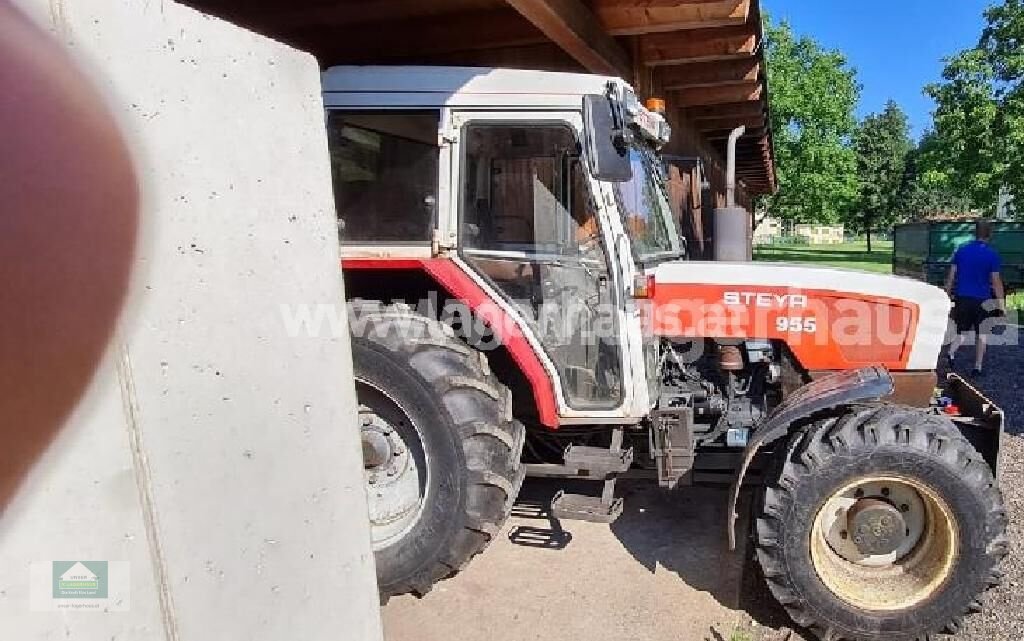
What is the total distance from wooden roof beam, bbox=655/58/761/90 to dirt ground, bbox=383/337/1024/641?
4.32m

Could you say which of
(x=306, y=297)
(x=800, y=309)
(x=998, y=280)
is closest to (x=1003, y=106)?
(x=998, y=280)

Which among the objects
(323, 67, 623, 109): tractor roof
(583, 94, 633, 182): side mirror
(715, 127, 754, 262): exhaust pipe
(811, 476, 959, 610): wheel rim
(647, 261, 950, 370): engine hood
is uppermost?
(323, 67, 623, 109): tractor roof

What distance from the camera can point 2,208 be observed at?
1617 millimetres

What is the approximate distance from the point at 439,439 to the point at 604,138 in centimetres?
154

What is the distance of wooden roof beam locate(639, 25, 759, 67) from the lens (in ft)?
19.0

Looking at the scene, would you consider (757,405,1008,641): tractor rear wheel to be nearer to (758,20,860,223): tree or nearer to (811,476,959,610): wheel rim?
(811,476,959,610): wheel rim

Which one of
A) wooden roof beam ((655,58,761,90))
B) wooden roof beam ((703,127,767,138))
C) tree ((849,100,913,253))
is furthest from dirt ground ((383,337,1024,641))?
tree ((849,100,913,253))

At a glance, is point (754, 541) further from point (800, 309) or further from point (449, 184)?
point (449, 184)

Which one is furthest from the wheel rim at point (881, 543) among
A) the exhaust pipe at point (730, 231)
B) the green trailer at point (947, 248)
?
the green trailer at point (947, 248)

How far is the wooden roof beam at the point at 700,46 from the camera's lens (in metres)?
5.79

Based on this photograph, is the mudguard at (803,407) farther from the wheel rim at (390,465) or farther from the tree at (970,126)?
the tree at (970,126)

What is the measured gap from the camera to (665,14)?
5.01 m

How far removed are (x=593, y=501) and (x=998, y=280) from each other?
6388mm

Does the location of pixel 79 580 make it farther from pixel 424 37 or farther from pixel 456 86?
pixel 424 37
